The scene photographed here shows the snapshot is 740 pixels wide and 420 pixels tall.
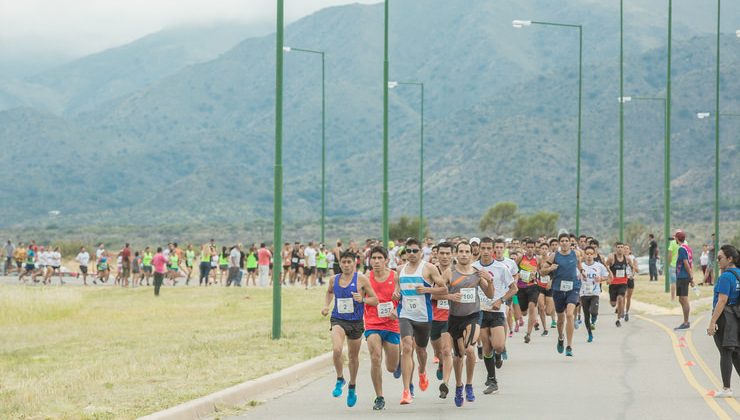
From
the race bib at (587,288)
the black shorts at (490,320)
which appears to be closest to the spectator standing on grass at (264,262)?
the race bib at (587,288)

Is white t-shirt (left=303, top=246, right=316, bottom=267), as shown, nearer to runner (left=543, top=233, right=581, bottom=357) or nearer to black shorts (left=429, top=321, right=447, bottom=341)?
runner (left=543, top=233, right=581, bottom=357)

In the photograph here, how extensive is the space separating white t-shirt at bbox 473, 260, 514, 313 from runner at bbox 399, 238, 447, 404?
171 centimetres

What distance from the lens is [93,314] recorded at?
3941 cm

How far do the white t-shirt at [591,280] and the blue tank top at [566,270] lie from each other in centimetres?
256

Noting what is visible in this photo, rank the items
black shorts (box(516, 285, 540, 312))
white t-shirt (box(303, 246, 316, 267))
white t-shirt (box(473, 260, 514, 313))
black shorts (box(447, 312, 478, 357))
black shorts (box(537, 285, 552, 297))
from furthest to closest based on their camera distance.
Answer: white t-shirt (box(303, 246, 316, 267))
black shorts (box(537, 285, 552, 297))
black shorts (box(516, 285, 540, 312))
white t-shirt (box(473, 260, 514, 313))
black shorts (box(447, 312, 478, 357))

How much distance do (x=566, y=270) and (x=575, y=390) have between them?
17.1 ft

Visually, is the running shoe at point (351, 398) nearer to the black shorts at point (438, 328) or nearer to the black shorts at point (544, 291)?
the black shorts at point (438, 328)

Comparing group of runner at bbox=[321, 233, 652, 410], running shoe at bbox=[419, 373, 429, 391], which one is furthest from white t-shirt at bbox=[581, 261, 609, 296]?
running shoe at bbox=[419, 373, 429, 391]

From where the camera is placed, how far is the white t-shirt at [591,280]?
78.4 feet

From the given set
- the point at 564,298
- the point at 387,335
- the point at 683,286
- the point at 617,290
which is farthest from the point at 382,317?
the point at 617,290

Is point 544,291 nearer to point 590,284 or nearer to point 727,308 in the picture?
point 590,284

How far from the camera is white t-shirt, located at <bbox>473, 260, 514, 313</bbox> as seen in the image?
16.5m

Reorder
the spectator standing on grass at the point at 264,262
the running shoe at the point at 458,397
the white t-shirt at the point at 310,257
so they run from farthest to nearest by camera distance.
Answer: the white t-shirt at the point at 310,257 < the spectator standing on grass at the point at 264,262 < the running shoe at the point at 458,397

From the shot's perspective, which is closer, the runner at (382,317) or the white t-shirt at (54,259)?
the runner at (382,317)
